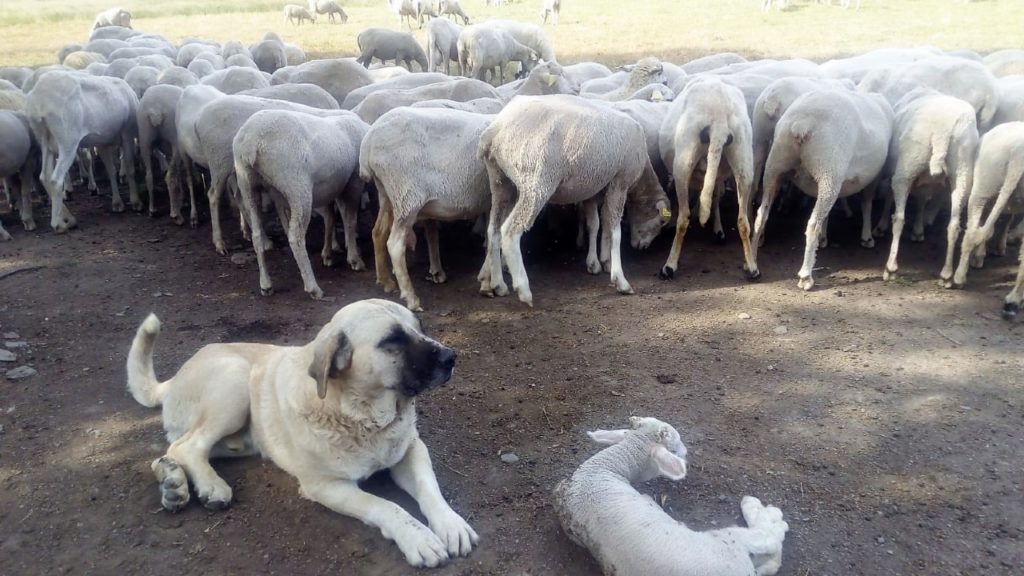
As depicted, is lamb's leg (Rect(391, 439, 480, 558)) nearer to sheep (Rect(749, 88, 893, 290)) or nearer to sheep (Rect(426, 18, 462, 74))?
sheep (Rect(749, 88, 893, 290))

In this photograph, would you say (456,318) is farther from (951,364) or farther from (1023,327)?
(1023,327)

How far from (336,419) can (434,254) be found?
12.6ft

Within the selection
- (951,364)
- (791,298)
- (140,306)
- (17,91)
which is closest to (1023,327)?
(951,364)

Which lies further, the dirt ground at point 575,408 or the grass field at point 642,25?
the grass field at point 642,25

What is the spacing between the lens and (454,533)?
3.29m

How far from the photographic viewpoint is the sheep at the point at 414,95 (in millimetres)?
8344

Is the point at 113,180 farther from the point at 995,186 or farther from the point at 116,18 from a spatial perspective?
→ the point at 116,18

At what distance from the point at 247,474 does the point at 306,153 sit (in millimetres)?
3278

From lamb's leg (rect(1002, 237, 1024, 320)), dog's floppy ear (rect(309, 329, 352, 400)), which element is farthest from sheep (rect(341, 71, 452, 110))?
lamb's leg (rect(1002, 237, 1024, 320))

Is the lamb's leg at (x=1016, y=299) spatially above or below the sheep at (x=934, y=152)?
below

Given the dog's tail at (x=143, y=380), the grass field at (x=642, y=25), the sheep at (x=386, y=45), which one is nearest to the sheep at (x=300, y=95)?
the dog's tail at (x=143, y=380)

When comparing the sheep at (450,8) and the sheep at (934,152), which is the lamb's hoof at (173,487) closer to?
the sheep at (934,152)

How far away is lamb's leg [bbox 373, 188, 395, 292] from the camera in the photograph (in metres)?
6.50

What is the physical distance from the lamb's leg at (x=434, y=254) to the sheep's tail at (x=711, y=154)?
2.52m
